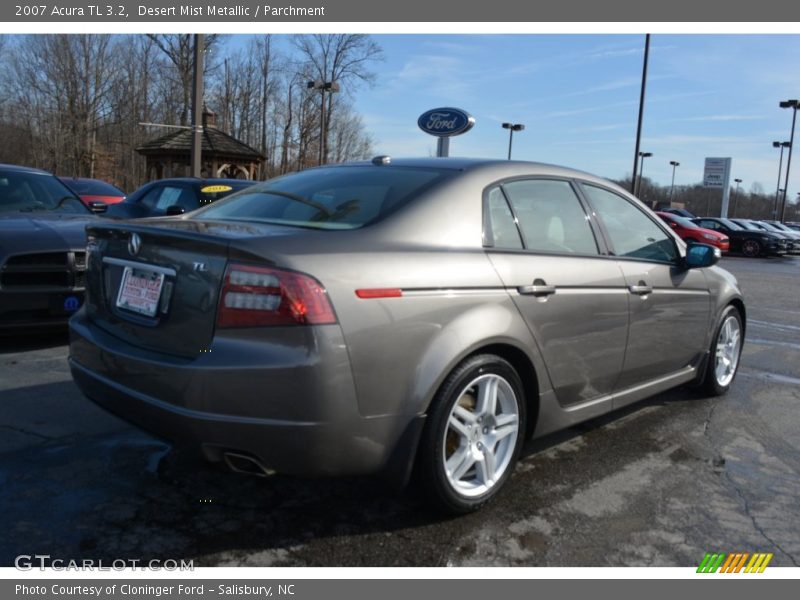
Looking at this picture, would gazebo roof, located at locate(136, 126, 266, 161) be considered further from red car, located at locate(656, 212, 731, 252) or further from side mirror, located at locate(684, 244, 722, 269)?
side mirror, located at locate(684, 244, 722, 269)

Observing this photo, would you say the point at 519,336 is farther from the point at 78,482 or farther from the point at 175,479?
the point at 78,482

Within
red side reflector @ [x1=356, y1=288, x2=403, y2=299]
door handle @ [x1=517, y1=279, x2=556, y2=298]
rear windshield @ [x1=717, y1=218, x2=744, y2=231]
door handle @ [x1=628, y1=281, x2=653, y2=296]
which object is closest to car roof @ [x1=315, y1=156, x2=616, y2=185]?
door handle @ [x1=517, y1=279, x2=556, y2=298]

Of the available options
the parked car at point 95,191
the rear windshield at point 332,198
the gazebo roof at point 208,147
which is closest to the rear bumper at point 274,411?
the rear windshield at point 332,198

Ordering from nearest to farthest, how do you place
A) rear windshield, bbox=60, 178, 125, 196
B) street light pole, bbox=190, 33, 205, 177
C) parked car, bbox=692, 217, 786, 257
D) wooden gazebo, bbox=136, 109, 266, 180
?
1. rear windshield, bbox=60, 178, 125, 196
2. street light pole, bbox=190, 33, 205, 177
3. wooden gazebo, bbox=136, 109, 266, 180
4. parked car, bbox=692, 217, 786, 257

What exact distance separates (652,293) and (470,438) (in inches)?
66.2

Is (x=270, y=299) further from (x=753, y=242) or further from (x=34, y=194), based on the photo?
(x=753, y=242)

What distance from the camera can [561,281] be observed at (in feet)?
11.1

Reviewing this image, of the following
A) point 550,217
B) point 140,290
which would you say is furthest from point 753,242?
point 140,290

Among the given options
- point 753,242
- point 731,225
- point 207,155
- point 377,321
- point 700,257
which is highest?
point 207,155

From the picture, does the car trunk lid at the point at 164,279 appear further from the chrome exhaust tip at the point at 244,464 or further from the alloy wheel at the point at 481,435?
the alloy wheel at the point at 481,435

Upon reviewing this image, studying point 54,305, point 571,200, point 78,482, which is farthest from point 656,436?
point 54,305

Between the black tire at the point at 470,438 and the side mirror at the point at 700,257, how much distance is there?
73.9 inches

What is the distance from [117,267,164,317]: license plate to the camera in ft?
9.12

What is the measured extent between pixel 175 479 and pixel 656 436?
9.33 feet
